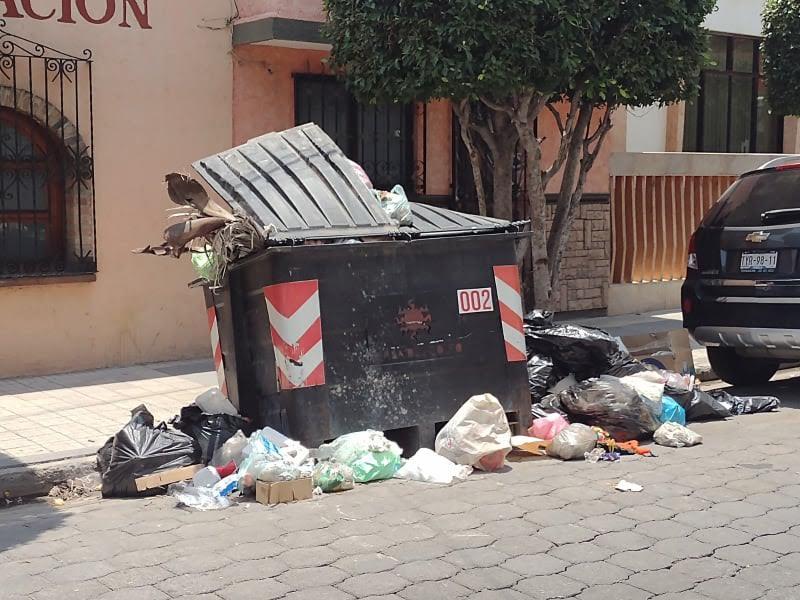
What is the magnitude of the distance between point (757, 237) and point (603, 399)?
83.1 inches

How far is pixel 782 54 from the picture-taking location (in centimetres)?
1257

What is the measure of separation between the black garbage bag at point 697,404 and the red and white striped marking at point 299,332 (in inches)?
113

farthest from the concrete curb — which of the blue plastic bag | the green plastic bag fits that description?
the blue plastic bag

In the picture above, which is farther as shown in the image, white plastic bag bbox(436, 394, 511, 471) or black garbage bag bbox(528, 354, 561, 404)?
black garbage bag bbox(528, 354, 561, 404)

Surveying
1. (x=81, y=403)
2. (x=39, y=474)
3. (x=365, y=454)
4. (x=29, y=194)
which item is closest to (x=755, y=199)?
(x=365, y=454)

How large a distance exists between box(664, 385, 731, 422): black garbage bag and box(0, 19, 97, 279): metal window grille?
202 inches

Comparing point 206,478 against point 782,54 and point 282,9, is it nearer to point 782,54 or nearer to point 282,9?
point 282,9

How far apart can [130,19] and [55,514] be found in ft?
17.2

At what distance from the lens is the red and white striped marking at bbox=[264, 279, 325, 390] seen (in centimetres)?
621

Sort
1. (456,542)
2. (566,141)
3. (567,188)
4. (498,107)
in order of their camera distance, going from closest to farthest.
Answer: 1. (456,542)
2. (498,107)
3. (566,141)
4. (567,188)

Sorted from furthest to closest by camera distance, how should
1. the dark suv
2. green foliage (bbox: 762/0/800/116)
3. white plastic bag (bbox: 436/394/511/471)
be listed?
green foliage (bbox: 762/0/800/116) < the dark suv < white plastic bag (bbox: 436/394/511/471)

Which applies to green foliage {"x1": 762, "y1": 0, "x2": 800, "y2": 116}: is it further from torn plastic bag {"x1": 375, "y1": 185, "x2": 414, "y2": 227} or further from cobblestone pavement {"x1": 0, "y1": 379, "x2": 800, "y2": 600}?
torn plastic bag {"x1": 375, "y1": 185, "x2": 414, "y2": 227}

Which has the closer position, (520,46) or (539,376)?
(539,376)

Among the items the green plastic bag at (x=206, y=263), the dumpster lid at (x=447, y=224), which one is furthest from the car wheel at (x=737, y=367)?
the green plastic bag at (x=206, y=263)
